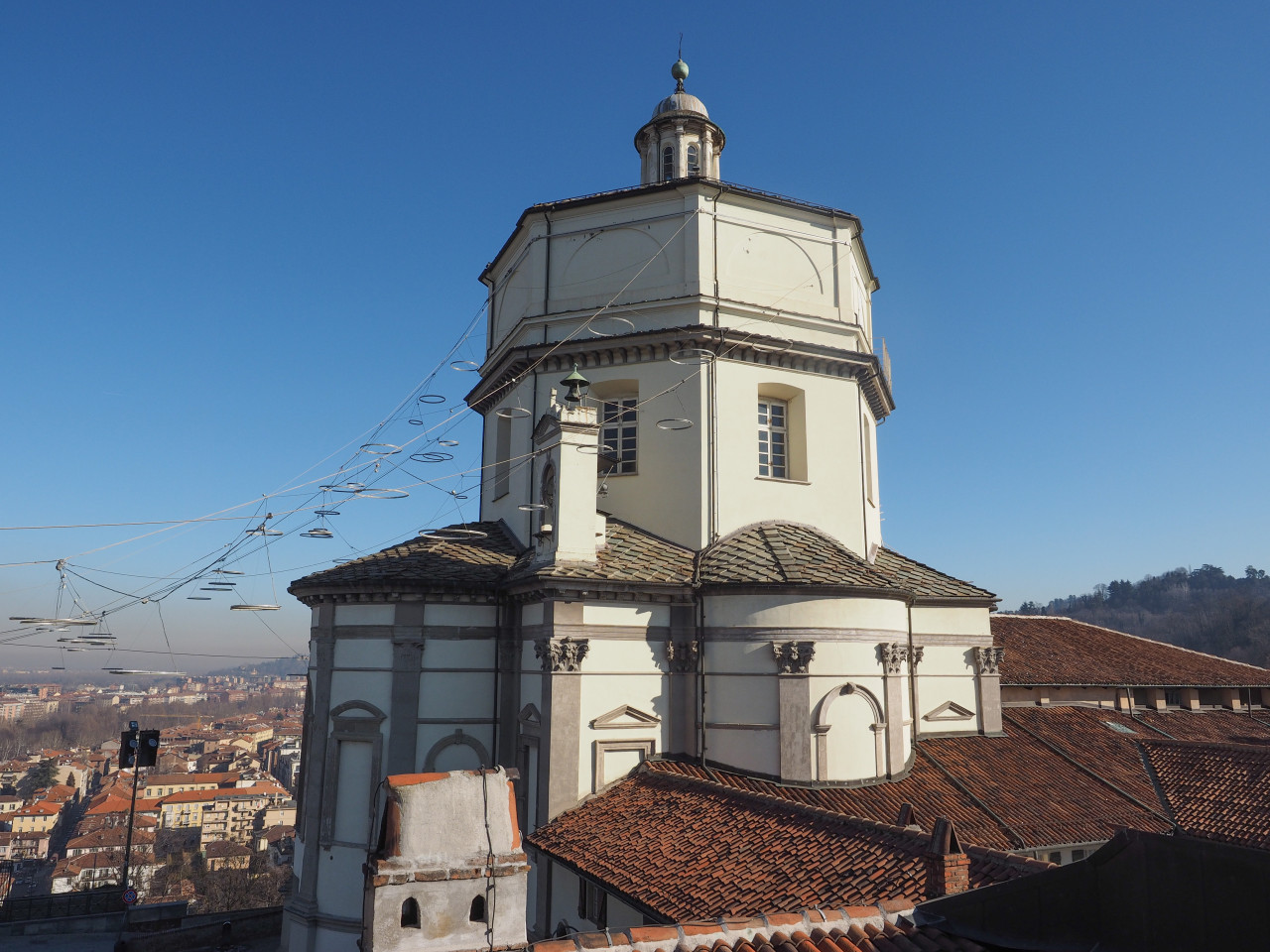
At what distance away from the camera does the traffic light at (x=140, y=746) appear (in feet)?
80.9

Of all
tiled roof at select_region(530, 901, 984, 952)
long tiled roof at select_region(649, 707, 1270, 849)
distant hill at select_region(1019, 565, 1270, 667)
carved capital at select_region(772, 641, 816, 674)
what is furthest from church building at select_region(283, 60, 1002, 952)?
distant hill at select_region(1019, 565, 1270, 667)

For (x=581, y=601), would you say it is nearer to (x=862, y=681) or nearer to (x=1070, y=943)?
(x=862, y=681)

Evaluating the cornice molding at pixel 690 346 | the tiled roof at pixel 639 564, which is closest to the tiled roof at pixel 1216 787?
the tiled roof at pixel 639 564

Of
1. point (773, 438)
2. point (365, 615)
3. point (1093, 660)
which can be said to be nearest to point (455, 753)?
point (365, 615)

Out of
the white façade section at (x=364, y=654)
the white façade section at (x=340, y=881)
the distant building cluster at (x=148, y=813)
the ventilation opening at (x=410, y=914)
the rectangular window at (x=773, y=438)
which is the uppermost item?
the rectangular window at (x=773, y=438)

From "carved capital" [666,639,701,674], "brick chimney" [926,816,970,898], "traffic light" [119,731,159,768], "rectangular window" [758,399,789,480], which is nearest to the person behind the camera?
"brick chimney" [926,816,970,898]

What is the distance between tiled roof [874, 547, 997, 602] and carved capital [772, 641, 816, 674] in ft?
15.6

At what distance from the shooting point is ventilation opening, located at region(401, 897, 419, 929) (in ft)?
23.9

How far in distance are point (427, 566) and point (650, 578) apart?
192 inches

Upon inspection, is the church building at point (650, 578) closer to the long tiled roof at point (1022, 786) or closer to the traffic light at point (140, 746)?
the long tiled roof at point (1022, 786)

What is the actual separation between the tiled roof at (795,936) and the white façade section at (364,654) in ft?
35.1

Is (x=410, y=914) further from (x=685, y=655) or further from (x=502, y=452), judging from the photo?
(x=502, y=452)

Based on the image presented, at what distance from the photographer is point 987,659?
71.8ft

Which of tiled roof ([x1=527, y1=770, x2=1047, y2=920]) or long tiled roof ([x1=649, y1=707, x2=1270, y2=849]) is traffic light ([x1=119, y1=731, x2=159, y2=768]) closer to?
tiled roof ([x1=527, y1=770, x2=1047, y2=920])
